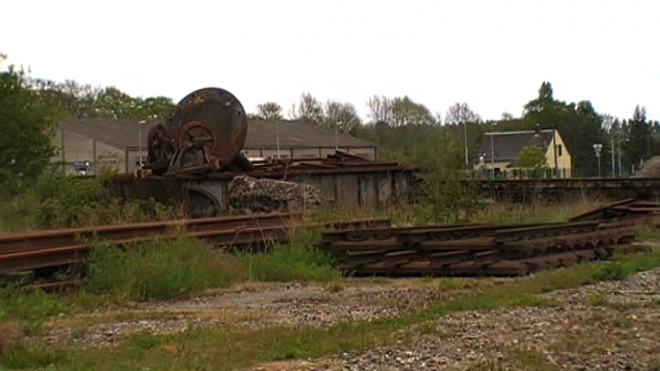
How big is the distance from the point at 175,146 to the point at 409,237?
Answer: 36.9ft

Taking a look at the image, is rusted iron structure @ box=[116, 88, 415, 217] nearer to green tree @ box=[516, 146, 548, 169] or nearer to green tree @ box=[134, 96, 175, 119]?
green tree @ box=[516, 146, 548, 169]

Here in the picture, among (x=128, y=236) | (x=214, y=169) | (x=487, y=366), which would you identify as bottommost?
(x=487, y=366)

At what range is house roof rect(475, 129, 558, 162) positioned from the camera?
311 ft

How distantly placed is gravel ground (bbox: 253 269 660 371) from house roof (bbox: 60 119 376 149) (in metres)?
60.6

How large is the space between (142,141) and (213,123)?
47.5m

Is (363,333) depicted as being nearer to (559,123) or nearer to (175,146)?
(175,146)

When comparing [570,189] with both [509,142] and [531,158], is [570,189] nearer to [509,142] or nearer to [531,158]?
→ [531,158]

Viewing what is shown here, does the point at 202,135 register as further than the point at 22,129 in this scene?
No

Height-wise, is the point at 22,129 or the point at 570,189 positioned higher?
the point at 22,129

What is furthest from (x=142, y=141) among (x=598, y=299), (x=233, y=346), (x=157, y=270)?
(x=233, y=346)

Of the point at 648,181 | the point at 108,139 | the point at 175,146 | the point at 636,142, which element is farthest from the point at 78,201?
the point at 636,142

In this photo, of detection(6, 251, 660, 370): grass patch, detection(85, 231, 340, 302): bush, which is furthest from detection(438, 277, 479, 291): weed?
detection(6, 251, 660, 370): grass patch

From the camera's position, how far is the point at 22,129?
30.8m

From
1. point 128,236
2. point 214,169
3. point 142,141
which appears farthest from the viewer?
point 142,141
